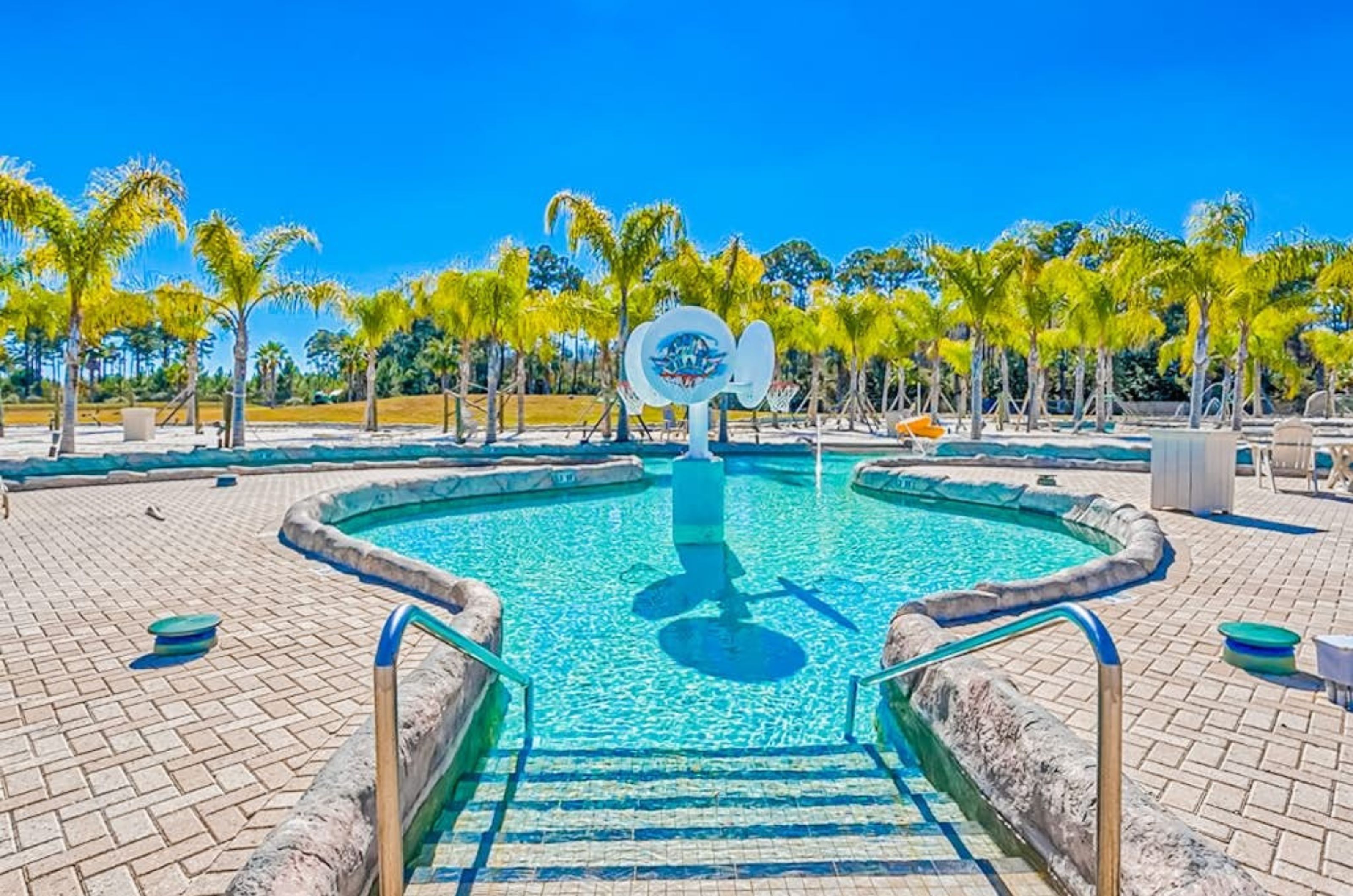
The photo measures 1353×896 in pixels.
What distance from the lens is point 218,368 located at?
228ft

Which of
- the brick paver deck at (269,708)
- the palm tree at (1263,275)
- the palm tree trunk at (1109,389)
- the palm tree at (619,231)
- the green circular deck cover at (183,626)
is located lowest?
the brick paver deck at (269,708)

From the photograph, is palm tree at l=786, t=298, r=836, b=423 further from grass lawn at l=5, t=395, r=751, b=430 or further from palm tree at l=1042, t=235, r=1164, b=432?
grass lawn at l=5, t=395, r=751, b=430

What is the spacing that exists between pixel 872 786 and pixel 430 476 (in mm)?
11534

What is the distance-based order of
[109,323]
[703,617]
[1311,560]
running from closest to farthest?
[703,617], [1311,560], [109,323]

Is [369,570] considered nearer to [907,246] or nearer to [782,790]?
[782,790]

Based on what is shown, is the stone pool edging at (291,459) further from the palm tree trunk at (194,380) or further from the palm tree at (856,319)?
the palm tree trunk at (194,380)

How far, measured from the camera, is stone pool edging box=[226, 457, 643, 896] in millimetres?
2225

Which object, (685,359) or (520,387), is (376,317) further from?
(685,359)

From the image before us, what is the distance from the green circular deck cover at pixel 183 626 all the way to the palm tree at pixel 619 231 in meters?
15.7

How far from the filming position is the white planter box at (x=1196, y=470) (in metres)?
10.0

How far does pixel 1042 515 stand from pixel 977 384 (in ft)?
39.2

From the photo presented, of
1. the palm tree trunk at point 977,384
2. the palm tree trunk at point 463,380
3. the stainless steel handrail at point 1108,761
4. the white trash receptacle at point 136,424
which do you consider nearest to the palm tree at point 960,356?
the palm tree trunk at point 977,384

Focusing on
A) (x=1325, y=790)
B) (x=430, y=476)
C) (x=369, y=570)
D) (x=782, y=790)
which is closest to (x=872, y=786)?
(x=782, y=790)

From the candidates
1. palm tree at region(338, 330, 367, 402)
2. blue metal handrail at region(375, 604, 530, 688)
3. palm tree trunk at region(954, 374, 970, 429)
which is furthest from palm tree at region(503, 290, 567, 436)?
palm tree at region(338, 330, 367, 402)
